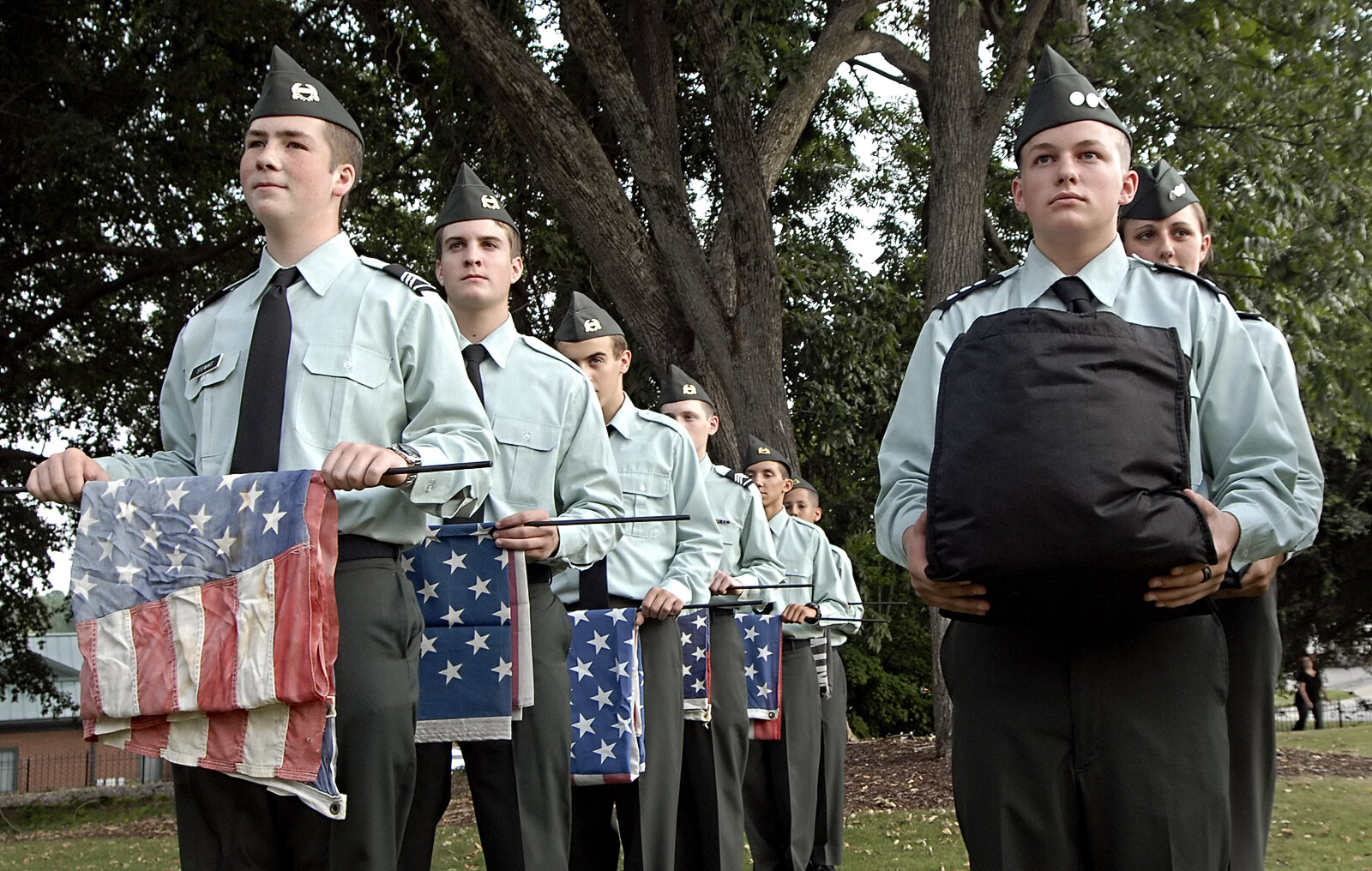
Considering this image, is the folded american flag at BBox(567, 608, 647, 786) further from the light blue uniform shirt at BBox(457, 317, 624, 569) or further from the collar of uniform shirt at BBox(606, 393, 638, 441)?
the collar of uniform shirt at BBox(606, 393, 638, 441)

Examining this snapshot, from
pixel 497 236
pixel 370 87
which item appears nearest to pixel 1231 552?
pixel 497 236

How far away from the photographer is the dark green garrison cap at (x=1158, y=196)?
5000 mm

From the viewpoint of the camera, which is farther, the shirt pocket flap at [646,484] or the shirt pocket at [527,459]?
the shirt pocket flap at [646,484]

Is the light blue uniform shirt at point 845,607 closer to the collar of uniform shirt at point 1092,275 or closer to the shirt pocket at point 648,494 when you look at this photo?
the shirt pocket at point 648,494

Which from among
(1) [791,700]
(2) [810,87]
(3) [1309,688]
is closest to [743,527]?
(1) [791,700]

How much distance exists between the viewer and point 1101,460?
2.62 m

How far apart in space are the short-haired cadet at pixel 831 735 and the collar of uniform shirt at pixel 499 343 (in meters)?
4.72

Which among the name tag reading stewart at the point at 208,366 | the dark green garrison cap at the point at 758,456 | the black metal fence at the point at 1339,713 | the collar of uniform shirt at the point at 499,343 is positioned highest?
the dark green garrison cap at the point at 758,456

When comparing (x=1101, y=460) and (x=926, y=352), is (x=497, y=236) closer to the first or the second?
(x=926, y=352)

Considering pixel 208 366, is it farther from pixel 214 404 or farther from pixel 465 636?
pixel 465 636

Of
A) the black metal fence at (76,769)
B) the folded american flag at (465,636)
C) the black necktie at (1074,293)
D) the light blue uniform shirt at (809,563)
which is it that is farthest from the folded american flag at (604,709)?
the black metal fence at (76,769)

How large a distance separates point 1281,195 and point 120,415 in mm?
14112

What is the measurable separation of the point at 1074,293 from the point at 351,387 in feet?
5.37

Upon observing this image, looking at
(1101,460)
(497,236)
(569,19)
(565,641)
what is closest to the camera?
(1101,460)
